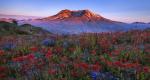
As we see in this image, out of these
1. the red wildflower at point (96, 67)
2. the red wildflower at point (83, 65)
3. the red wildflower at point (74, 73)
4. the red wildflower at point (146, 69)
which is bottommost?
the red wildflower at point (74, 73)

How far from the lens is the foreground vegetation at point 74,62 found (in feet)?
33.8

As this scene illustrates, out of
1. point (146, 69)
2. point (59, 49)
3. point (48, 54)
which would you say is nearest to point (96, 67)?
point (146, 69)

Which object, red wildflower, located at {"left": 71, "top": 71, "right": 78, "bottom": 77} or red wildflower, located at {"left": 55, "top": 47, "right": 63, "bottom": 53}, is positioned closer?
red wildflower, located at {"left": 71, "top": 71, "right": 78, "bottom": 77}

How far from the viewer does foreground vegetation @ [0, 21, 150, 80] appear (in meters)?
10.3

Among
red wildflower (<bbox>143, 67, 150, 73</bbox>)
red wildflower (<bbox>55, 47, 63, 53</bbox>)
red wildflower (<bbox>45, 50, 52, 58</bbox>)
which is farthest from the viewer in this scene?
red wildflower (<bbox>55, 47, 63, 53</bbox>)

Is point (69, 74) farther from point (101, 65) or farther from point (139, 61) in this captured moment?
point (139, 61)

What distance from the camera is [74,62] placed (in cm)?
1173

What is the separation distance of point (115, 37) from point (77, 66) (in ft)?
25.5

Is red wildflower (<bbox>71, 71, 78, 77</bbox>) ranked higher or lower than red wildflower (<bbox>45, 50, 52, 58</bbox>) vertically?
lower

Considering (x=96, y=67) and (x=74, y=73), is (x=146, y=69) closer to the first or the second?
(x=96, y=67)

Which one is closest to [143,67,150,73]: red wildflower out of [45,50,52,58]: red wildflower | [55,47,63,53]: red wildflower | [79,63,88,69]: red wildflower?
[79,63,88,69]: red wildflower

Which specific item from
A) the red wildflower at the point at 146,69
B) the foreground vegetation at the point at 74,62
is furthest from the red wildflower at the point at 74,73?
the red wildflower at the point at 146,69

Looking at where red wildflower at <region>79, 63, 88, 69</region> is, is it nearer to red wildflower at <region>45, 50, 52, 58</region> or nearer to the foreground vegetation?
the foreground vegetation

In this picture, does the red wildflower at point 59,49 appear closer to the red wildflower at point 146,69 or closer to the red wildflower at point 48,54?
the red wildflower at point 48,54
